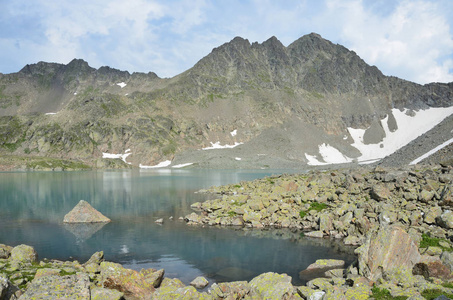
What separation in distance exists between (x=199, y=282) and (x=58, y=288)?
810 cm

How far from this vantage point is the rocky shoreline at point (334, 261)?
13117mm

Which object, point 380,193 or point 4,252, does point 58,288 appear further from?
point 380,193

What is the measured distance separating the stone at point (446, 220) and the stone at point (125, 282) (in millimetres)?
23678

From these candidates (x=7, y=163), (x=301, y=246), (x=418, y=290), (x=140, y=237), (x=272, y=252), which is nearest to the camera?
(x=418, y=290)

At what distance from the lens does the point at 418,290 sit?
42.8ft

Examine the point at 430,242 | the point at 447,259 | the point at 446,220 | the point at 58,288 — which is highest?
the point at 58,288

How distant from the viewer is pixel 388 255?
16219 mm

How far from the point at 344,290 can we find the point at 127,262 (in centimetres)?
1544

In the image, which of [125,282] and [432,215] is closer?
[125,282]

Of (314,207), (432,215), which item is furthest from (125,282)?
(314,207)

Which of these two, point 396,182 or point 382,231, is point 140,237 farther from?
point 396,182

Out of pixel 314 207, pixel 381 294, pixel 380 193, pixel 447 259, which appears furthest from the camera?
pixel 314 207

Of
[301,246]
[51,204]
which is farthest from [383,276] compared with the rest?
[51,204]

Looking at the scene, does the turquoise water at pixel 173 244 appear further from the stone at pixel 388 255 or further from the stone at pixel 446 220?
the stone at pixel 446 220
